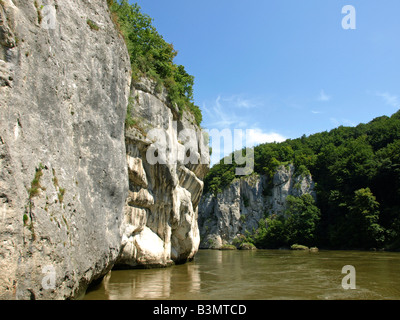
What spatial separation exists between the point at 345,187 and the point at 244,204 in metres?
21.2

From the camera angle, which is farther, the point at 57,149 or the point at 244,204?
the point at 244,204

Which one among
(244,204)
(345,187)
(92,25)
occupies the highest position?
(92,25)

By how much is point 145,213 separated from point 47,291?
35.6ft

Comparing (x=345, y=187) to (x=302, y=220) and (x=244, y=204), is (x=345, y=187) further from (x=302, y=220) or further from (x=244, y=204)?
(x=244, y=204)

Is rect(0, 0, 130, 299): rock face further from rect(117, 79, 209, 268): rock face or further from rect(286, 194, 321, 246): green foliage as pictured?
rect(286, 194, 321, 246): green foliage

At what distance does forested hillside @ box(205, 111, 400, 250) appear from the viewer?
136 ft

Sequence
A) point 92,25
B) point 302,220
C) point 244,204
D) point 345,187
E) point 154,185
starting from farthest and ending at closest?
point 244,204
point 302,220
point 345,187
point 154,185
point 92,25

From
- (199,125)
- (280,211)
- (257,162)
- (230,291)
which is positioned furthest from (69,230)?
(257,162)

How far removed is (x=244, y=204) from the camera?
66500 mm

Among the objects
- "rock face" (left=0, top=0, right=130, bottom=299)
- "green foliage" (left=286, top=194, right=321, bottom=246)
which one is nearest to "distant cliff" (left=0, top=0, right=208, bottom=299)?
"rock face" (left=0, top=0, right=130, bottom=299)

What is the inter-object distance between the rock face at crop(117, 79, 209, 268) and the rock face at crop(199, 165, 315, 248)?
4183 cm

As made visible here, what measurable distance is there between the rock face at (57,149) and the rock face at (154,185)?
471 centimetres

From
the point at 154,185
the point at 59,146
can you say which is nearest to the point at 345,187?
the point at 154,185

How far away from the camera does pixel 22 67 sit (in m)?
6.82
